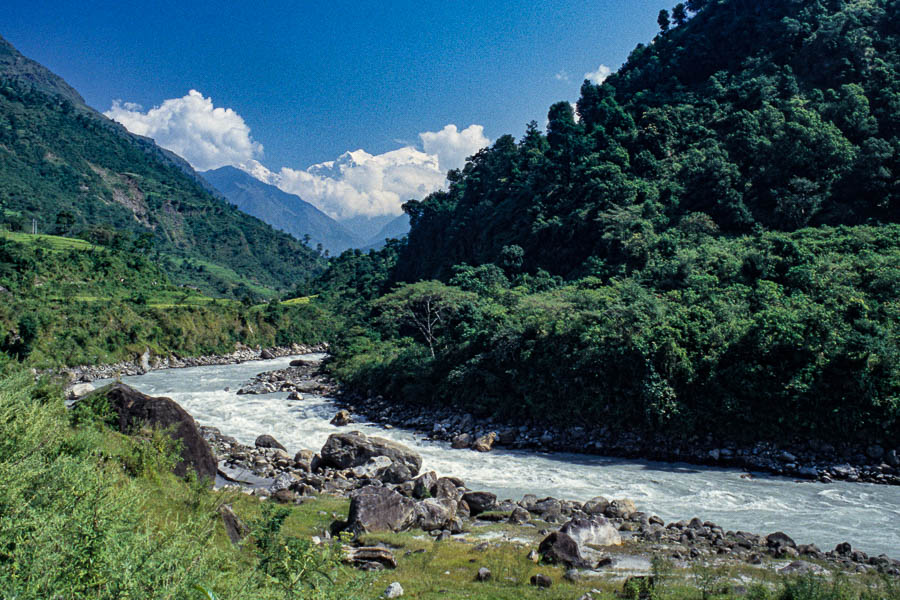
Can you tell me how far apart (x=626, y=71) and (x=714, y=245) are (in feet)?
135

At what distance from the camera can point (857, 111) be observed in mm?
36219

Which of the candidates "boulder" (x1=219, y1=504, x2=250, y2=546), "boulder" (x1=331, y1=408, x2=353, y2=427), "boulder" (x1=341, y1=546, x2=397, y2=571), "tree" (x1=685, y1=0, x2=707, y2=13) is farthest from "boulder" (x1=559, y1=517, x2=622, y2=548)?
"tree" (x1=685, y1=0, x2=707, y2=13)

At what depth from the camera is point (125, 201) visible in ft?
399

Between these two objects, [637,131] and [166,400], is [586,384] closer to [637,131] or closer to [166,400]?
[166,400]

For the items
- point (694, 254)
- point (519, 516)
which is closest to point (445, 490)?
point (519, 516)

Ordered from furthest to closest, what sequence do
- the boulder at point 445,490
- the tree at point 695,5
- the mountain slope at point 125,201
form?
the mountain slope at point 125,201
the tree at point 695,5
the boulder at point 445,490

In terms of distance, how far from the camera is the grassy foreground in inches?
149

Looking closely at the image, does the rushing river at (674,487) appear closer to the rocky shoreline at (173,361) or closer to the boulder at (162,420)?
the boulder at (162,420)

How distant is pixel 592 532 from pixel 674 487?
5886mm

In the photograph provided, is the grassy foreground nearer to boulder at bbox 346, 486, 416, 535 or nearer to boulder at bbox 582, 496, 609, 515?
boulder at bbox 346, 486, 416, 535

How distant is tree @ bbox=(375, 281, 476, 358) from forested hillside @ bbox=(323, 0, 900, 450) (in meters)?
0.18

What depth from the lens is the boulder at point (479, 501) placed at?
44.5ft

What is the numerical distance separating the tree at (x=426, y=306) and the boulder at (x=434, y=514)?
725 inches

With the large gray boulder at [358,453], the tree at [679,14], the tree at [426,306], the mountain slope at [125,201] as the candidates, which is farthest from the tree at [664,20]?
the mountain slope at [125,201]
